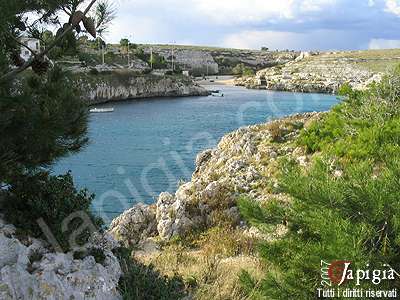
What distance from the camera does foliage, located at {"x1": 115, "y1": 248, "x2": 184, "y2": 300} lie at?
609cm

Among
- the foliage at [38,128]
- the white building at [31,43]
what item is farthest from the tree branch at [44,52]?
the white building at [31,43]

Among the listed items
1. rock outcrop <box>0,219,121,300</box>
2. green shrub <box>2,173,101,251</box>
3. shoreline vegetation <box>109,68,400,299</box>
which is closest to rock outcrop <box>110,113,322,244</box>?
shoreline vegetation <box>109,68,400,299</box>

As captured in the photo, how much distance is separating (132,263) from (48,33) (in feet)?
10.7

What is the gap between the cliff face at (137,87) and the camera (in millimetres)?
84875

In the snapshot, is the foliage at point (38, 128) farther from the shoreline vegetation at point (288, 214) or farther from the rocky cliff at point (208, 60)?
the rocky cliff at point (208, 60)

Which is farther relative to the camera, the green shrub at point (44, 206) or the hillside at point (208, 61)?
the hillside at point (208, 61)

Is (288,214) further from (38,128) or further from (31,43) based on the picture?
(31,43)

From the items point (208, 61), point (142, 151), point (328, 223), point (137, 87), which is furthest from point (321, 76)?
point (328, 223)

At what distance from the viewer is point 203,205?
13.4 metres

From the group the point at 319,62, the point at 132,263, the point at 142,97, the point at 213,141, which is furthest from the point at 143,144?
the point at 319,62

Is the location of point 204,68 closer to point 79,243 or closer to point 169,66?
point 169,66

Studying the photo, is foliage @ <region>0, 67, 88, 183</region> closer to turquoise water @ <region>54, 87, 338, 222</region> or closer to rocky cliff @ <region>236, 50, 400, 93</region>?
turquoise water @ <region>54, 87, 338, 222</region>

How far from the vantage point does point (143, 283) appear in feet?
20.5

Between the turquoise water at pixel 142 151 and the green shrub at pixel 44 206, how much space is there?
3.56 meters
